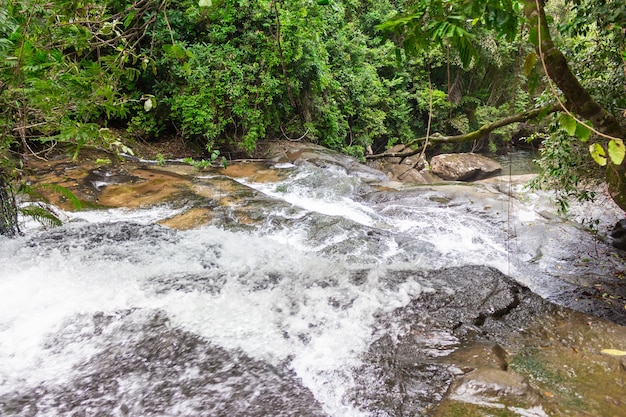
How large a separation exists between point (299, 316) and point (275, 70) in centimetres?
841

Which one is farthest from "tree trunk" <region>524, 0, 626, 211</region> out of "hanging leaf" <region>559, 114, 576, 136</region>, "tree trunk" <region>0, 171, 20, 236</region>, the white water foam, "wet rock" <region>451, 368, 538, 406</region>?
"tree trunk" <region>0, 171, 20, 236</region>

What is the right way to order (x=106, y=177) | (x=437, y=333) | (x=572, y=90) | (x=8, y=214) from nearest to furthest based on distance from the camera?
1. (x=572, y=90)
2. (x=437, y=333)
3. (x=8, y=214)
4. (x=106, y=177)

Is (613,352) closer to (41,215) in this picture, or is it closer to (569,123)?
(569,123)

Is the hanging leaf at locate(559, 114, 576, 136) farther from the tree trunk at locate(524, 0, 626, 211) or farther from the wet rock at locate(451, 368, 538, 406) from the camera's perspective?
the wet rock at locate(451, 368, 538, 406)

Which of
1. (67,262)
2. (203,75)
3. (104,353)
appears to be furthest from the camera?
(203,75)

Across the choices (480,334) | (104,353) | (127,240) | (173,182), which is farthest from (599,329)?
(173,182)

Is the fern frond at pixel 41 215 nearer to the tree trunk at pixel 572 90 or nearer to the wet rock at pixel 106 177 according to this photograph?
the wet rock at pixel 106 177

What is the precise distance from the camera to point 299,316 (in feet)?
11.5

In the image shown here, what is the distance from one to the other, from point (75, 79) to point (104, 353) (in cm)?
204

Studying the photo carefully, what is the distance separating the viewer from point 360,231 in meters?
5.86

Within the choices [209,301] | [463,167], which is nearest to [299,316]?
[209,301]

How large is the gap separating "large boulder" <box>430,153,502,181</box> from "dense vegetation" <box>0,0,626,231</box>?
2332 mm

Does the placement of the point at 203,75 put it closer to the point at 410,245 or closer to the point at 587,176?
the point at 410,245

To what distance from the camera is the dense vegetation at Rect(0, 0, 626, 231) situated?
223 cm
